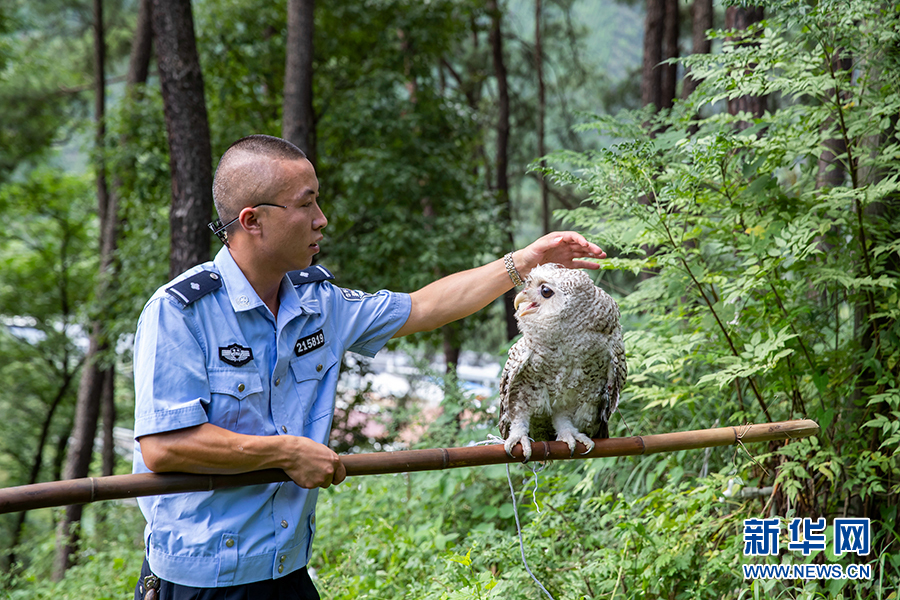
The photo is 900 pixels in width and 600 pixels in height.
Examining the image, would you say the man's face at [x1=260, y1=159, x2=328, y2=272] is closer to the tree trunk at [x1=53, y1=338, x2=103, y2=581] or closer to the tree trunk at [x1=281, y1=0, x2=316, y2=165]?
the tree trunk at [x1=281, y1=0, x2=316, y2=165]

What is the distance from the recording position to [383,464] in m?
1.84

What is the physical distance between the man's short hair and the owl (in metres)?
0.92

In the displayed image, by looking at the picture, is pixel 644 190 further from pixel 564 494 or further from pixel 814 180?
pixel 564 494

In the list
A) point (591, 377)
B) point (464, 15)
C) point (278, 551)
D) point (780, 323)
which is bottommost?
point (278, 551)

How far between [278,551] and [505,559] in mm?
1406

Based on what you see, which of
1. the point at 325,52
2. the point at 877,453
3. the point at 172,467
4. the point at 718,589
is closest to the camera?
the point at 172,467

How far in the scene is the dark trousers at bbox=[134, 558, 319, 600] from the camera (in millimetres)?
1653

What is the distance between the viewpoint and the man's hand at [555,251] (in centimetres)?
226

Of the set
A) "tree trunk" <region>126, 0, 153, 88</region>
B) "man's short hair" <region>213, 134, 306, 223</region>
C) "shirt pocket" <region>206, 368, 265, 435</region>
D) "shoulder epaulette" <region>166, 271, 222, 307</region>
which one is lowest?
"shirt pocket" <region>206, 368, 265, 435</region>

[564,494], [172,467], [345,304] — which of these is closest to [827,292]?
[564,494]

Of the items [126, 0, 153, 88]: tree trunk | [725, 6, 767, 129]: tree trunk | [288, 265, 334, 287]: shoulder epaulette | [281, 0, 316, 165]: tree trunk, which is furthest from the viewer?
[126, 0, 153, 88]: tree trunk

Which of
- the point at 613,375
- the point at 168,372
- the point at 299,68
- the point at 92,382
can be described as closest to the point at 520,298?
the point at 613,375

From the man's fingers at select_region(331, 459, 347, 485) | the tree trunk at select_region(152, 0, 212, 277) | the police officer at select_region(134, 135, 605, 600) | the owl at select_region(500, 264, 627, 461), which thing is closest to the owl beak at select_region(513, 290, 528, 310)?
the owl at select_region(500, 264, 627, 461)

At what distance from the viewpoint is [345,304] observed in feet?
7.02
